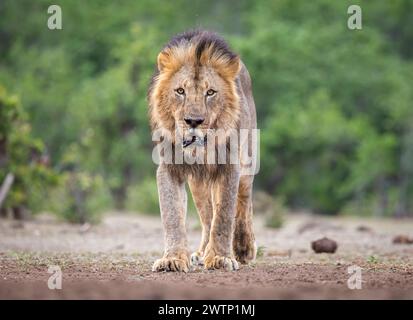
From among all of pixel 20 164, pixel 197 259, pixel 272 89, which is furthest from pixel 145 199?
pixel 197 259

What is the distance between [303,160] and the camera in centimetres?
2977

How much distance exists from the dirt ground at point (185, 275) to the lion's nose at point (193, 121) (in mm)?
1122

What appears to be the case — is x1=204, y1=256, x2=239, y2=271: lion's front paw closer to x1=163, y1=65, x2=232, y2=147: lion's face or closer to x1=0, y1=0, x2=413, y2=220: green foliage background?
x1=163, y1=65, x2=232, y2=147: lion's face

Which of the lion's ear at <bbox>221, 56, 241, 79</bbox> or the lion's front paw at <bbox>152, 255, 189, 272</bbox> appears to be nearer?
the lion's front paw at <bbox>152, 255, 189, 272</bbox>

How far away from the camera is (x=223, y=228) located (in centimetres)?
705

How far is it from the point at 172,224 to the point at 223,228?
44cm

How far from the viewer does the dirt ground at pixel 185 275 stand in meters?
5.58

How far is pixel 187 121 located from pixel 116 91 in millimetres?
20632

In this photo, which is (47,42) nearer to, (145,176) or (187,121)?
(145,176)

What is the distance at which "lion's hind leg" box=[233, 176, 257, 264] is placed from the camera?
773 cm

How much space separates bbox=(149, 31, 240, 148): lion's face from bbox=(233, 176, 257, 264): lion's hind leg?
0.93 m

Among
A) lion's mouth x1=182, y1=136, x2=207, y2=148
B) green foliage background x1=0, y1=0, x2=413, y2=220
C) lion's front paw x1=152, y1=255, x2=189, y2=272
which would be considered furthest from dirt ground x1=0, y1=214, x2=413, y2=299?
green foliage background x1=0, y1=0, x2=413, y2=220

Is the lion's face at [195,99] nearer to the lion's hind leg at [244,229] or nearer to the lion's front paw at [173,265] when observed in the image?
the lion's front paw at [173,265]

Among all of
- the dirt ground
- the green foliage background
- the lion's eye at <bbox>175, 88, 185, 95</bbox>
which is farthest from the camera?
the green foliage background
